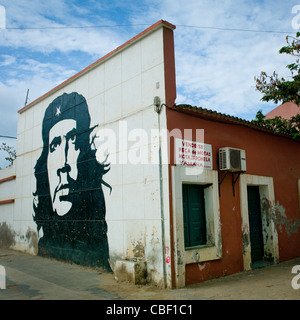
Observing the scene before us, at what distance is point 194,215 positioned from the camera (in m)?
7.02

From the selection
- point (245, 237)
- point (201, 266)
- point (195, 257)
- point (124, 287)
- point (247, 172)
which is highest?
→ point (247, 172)

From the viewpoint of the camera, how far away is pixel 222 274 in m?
6.98

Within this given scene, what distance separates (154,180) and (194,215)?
138cm

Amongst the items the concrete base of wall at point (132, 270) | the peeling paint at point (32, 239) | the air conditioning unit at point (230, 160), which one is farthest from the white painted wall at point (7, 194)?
the air conditioning unit at point (230, 160)

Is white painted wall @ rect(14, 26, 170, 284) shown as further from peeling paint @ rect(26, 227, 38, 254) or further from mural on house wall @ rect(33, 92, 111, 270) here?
peeling paint @ rect(26, 227, 38, 254)

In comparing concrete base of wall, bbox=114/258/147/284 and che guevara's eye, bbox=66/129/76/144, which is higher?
che guevara's eye, bbox=66/129/76/144

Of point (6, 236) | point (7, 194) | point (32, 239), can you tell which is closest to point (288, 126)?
point (32, 239)

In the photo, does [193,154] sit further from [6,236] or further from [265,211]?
[6,236]

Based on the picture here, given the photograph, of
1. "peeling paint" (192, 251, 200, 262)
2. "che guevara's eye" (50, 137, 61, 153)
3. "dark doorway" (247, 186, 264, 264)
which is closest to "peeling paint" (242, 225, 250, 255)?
"dark doorway" (247, 186, 264, 264)

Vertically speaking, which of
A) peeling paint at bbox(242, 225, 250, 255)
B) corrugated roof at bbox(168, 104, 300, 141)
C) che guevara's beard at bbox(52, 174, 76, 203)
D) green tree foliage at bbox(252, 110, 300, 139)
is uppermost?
green tree foliage at bbox(252, 110, 300, 139)

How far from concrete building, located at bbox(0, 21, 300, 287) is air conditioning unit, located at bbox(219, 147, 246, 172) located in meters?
0.03

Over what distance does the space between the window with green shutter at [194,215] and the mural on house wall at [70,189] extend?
2196 mm

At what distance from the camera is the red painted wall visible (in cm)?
681
